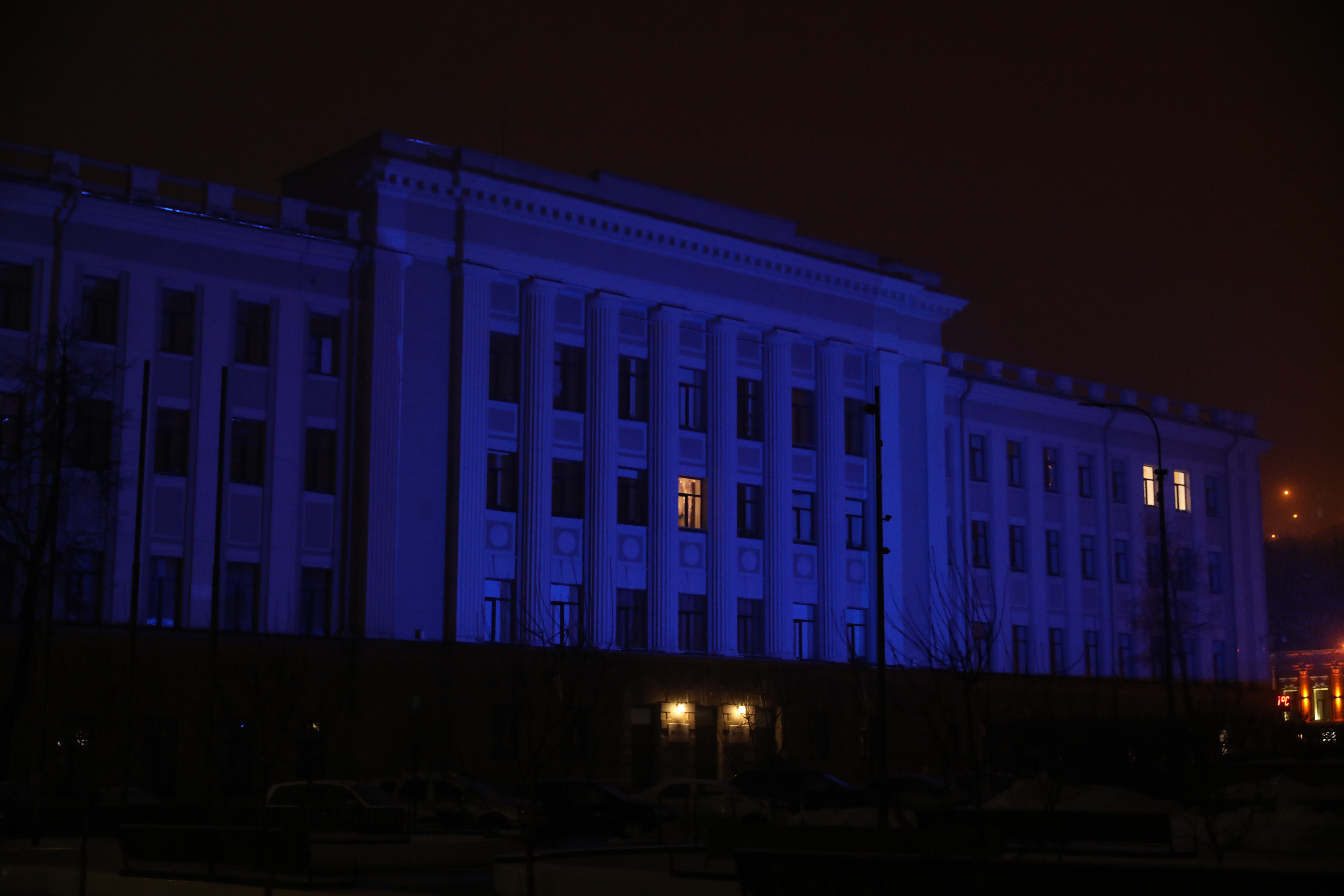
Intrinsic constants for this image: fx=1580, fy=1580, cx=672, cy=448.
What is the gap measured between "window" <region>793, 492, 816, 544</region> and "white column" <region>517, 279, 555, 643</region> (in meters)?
9.93

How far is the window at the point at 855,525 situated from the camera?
54.6 meters

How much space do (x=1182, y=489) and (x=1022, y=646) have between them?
1395cm

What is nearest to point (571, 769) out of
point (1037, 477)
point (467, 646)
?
point (467, 646)

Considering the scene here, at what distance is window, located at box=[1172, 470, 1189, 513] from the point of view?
71812 mm

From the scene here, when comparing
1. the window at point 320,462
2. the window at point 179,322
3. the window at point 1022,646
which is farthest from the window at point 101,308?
the window at point 1022,646

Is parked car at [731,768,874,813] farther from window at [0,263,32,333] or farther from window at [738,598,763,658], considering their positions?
window at [0,263,32,333]

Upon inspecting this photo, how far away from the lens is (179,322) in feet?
140

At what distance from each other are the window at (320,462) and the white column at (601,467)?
25.7 feet

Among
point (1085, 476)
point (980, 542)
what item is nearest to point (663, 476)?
point (980, 542)

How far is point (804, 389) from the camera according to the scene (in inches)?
2137

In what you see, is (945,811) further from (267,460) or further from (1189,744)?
(267,460)

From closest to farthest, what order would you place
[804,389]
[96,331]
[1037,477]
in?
[96,331], [804,389], [1037,477]

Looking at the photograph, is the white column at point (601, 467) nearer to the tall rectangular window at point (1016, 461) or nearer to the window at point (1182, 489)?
the tall rectangular window at point (1016, 461)

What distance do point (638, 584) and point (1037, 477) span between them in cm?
2429
